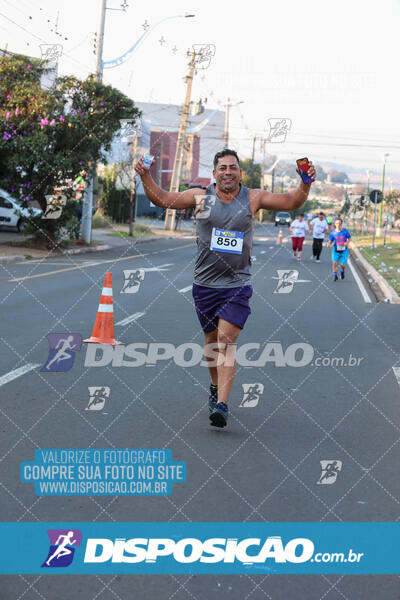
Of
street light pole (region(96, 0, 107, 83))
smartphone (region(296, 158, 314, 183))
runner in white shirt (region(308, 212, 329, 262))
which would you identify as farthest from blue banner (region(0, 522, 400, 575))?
street light pole (region(96, 0, 107, 83))

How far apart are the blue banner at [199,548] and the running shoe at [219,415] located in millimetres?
1779

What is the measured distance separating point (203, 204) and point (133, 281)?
468 inches

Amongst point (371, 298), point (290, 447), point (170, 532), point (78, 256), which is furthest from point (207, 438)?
point (78, 256)

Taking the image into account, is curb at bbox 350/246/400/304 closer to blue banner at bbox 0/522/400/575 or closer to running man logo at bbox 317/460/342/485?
running man logo at bbox 317/460/342/485

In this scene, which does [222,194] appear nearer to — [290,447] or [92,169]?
[290,447]

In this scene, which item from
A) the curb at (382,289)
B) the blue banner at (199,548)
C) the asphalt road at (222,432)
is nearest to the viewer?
the asphalt road at (222,432)

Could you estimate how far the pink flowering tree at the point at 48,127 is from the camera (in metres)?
24.3

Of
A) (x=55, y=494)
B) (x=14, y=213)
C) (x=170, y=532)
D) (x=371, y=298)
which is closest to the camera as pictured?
(x=170, y=532)

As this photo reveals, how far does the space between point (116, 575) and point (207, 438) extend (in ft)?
7.21

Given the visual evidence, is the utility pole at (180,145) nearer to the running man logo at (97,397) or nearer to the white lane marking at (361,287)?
the white lane marking at (361,287)

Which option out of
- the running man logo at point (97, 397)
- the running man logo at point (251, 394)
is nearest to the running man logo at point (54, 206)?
the running man logo at point (251, 394)

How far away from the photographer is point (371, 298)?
16672 mm

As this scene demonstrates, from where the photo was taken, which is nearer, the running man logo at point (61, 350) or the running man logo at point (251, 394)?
the running man logo at point (251, 394)

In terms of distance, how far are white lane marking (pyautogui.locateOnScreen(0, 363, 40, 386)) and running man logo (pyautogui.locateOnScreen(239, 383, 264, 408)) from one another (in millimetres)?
2090
